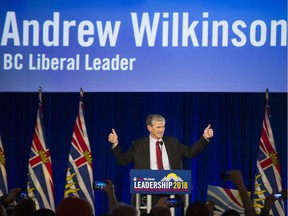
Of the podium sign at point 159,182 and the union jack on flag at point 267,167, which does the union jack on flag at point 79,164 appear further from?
the podium sign at point 159,182

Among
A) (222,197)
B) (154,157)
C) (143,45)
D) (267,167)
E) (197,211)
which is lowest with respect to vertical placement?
(222,197)

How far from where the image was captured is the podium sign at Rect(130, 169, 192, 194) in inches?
283

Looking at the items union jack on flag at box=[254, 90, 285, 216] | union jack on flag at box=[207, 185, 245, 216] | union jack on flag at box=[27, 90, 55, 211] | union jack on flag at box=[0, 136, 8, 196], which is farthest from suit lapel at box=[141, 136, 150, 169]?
union jack on flag at box=[0, 136, 8, 196]

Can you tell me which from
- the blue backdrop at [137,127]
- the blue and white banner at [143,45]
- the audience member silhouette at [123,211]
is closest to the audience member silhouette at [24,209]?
the audience member silhouette at [123,211]

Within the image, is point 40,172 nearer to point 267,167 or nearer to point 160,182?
point 267,167

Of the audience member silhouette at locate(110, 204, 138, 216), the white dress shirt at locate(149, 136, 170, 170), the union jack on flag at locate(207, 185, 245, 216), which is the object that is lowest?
the union jack on flag at locate(207, 185, 245, 216)

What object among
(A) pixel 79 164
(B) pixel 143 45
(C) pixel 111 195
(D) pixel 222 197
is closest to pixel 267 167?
(D) pixel 222 197

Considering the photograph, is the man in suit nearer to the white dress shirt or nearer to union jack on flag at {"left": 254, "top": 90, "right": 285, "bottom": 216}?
the white dress shirt

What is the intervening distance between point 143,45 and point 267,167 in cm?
216

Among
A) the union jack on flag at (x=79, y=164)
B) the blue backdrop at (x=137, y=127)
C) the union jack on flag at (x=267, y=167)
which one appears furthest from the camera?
the blue backdrop at (x=137, y=127)

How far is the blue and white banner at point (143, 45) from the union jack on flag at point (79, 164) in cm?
59

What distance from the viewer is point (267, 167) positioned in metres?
9.52

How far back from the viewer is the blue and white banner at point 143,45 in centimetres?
930

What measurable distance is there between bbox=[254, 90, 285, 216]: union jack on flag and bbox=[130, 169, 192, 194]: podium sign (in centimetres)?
244
